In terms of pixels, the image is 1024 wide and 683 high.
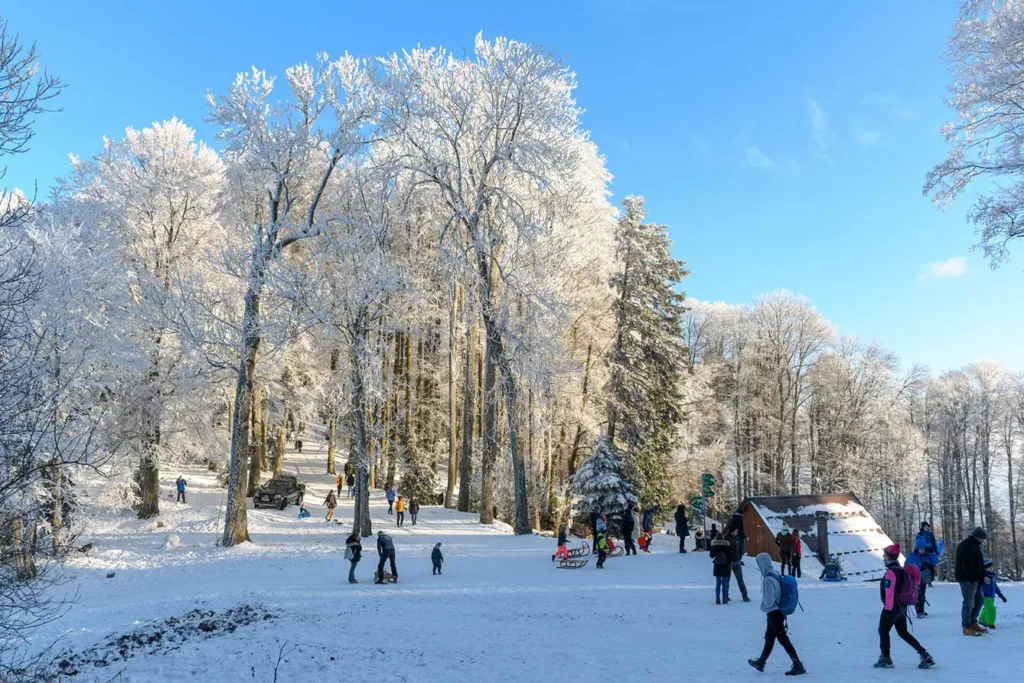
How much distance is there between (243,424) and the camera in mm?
21234

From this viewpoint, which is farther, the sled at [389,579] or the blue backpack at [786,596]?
the sled at [389,579]

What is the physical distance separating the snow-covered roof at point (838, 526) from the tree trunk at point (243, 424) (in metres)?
16.3

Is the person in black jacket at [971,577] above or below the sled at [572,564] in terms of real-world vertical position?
above

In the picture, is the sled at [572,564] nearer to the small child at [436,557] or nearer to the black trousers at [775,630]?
the small child at [436,557]

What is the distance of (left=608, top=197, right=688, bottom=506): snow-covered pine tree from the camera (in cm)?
2898

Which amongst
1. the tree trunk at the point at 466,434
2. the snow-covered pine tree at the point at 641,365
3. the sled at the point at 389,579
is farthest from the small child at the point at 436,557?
the snow-covered pine tree at the point at 641,365

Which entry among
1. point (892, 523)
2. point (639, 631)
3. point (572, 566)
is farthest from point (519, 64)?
point (892, 523)

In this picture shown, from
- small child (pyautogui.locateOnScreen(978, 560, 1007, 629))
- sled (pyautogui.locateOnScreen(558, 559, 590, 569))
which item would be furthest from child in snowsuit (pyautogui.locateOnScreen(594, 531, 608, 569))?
small child (pyautogui.locateOnScreen(978, 560, 1007, 629))

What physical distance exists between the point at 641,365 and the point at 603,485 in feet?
25.7

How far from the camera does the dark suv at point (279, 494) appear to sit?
89.7 feet

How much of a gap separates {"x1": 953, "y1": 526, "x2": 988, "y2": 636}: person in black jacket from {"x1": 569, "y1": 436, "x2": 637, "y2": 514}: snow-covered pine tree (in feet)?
48.4

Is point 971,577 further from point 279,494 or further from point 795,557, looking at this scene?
point 279,494

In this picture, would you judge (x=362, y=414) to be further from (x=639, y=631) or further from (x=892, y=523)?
(x=892, y=523)

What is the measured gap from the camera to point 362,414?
22.0m
